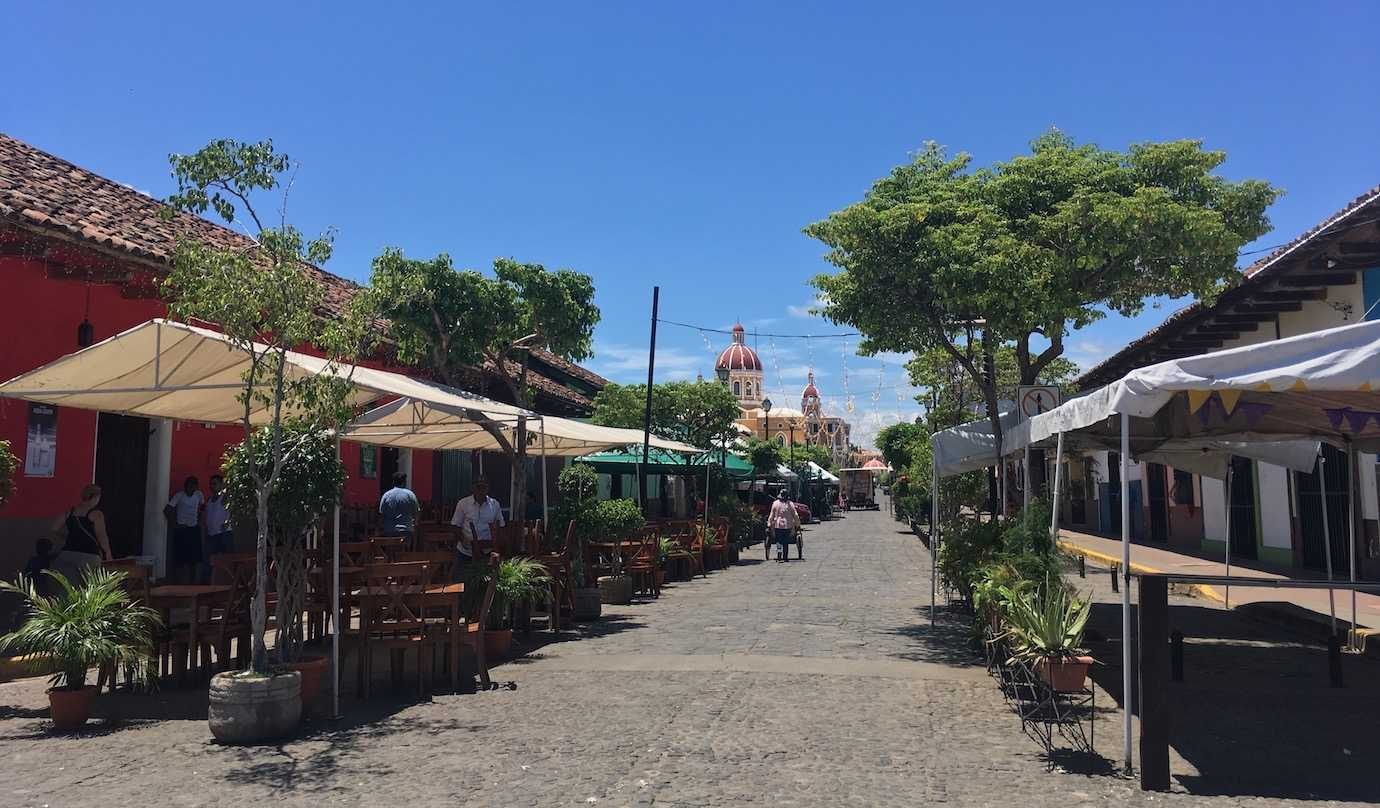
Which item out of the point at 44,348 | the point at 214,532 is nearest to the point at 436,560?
the point at 214,532

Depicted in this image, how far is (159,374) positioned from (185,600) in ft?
6.37

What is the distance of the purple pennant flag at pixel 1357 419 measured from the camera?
294 inches

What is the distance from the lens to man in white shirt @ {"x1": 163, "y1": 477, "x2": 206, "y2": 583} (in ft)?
36.7

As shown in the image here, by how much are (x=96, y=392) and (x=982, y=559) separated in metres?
8.58

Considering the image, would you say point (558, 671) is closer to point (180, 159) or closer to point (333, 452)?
point (333, 452)

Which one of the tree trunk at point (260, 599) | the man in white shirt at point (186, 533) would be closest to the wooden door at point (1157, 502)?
the man in white shirt at point (186, 533)

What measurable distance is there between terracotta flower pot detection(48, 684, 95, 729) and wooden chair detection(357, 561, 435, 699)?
72.2 inches

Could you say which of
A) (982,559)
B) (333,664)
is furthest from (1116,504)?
(333,664)

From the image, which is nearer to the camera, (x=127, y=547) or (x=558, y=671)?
(x=558, y=671)

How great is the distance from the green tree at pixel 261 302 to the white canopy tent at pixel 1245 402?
5.08 meters

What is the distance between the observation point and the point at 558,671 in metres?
8.34

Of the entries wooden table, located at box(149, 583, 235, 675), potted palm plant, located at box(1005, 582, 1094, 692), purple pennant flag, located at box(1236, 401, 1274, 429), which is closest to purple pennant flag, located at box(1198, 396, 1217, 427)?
purple pennant flag, located at box(1236, 401, 1274, 429)

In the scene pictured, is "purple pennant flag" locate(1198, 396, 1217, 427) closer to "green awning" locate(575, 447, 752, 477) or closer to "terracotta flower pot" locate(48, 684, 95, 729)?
"terracotta flower pot" locate(48, 684, 95, 729)

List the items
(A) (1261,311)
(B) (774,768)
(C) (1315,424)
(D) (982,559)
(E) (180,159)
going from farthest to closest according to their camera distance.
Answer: (A) (1261,311)
(D) (982,559)
(C) (1315,424)
(E) (180,159)
(B) (774,768)
